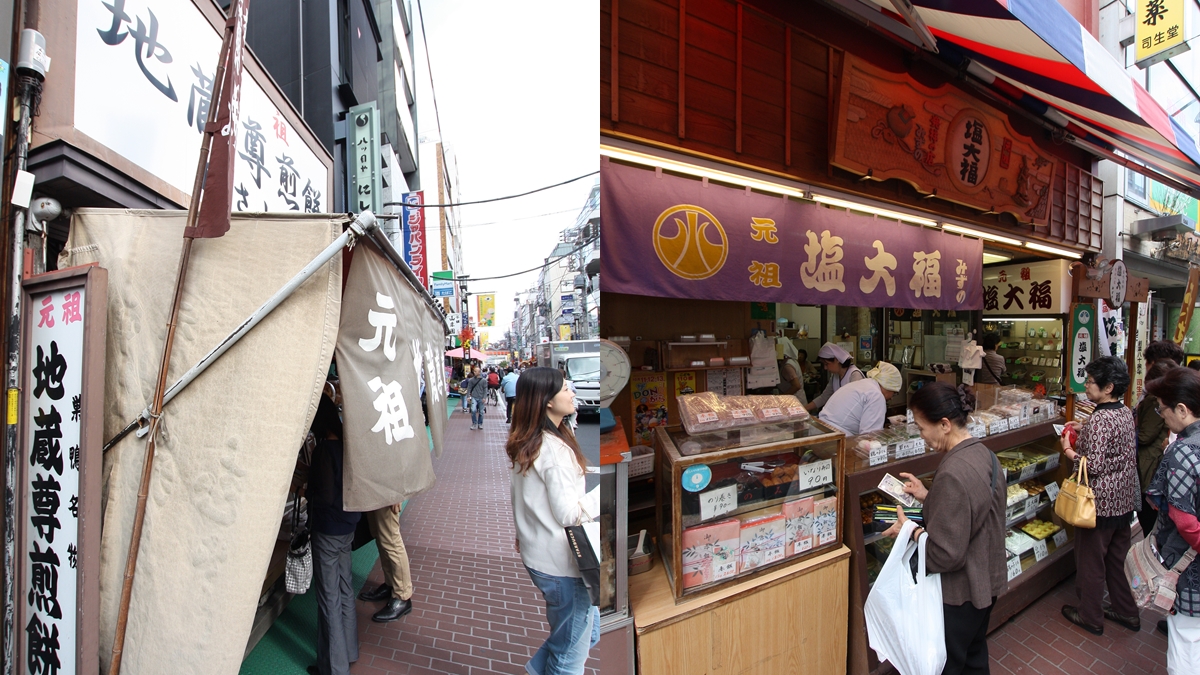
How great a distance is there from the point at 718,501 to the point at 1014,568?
9.85 ft

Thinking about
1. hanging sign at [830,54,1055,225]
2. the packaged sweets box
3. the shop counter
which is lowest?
the shop counter

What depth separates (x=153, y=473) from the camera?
2.07 m

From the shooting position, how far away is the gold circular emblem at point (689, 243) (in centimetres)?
312

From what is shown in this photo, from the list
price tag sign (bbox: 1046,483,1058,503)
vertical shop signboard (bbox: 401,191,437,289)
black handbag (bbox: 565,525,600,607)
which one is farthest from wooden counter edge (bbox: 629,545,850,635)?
vertical shop signboard (bbox: 401,191,437,289)

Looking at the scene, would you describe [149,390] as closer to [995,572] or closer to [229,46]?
[229,46]

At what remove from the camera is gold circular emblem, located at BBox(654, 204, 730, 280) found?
10.3 feet

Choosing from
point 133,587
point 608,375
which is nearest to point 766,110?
point 608,375

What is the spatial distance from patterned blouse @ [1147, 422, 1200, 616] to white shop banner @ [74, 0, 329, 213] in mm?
5876

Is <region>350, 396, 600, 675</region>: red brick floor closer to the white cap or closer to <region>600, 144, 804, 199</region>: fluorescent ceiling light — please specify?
<region>600, 144, 804, 199</region>: fluorescent ceiling light

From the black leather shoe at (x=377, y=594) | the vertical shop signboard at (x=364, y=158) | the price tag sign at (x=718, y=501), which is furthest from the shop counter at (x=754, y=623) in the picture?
the vertical shop signboard at (x=364, y=158)

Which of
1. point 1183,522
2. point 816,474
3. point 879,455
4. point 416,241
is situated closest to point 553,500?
point 816,474

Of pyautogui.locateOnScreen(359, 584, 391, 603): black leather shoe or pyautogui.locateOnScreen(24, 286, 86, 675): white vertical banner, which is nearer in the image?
pyautogui.locateOnScreen(24, 286, 86, 675): white vertical banner

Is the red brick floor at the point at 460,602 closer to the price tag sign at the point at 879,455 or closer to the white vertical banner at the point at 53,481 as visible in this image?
the white vertical banner at the point at 53,481

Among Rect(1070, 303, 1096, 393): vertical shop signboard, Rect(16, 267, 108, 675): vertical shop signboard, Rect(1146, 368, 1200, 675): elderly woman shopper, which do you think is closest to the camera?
Rect(16, 267, 108, 675): vertical shop signboard
